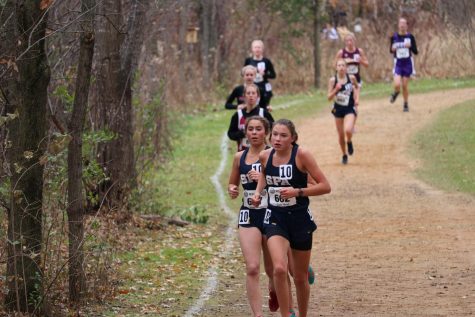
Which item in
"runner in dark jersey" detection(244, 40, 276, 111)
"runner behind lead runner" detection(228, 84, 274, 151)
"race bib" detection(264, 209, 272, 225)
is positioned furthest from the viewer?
"runner in dark jersey" detection(244, 40, 276, 111)


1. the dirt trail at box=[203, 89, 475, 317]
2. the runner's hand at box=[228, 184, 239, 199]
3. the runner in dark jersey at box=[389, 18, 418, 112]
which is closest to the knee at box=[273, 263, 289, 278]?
the runner's hand at box=[228, 184, 239, 199]

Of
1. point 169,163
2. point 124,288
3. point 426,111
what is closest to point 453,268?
point 124,288

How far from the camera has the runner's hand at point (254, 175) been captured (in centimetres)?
889

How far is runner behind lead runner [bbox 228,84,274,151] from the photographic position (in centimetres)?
1198

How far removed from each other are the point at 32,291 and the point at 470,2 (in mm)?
14809

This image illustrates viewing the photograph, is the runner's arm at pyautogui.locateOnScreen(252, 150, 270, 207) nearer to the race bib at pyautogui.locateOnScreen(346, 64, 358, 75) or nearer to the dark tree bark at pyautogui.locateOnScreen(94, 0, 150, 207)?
the dark tree bark at pyautogui.locateOnScreen(94, 0, 150, 207)

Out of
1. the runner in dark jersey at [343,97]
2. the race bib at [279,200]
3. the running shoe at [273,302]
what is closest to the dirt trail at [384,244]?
the running shoe at [273,302]

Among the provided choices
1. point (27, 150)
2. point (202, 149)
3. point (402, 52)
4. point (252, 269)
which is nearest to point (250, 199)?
point (252, 269)

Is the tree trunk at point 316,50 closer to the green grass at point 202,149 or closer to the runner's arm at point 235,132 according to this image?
the green grass at point 202,149

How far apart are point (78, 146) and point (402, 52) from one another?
1686cm

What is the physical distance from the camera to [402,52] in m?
24.8

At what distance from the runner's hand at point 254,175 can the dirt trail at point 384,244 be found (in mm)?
1347

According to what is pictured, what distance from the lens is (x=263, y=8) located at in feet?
117

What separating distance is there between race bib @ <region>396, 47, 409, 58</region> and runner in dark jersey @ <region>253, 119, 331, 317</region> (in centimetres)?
1666
